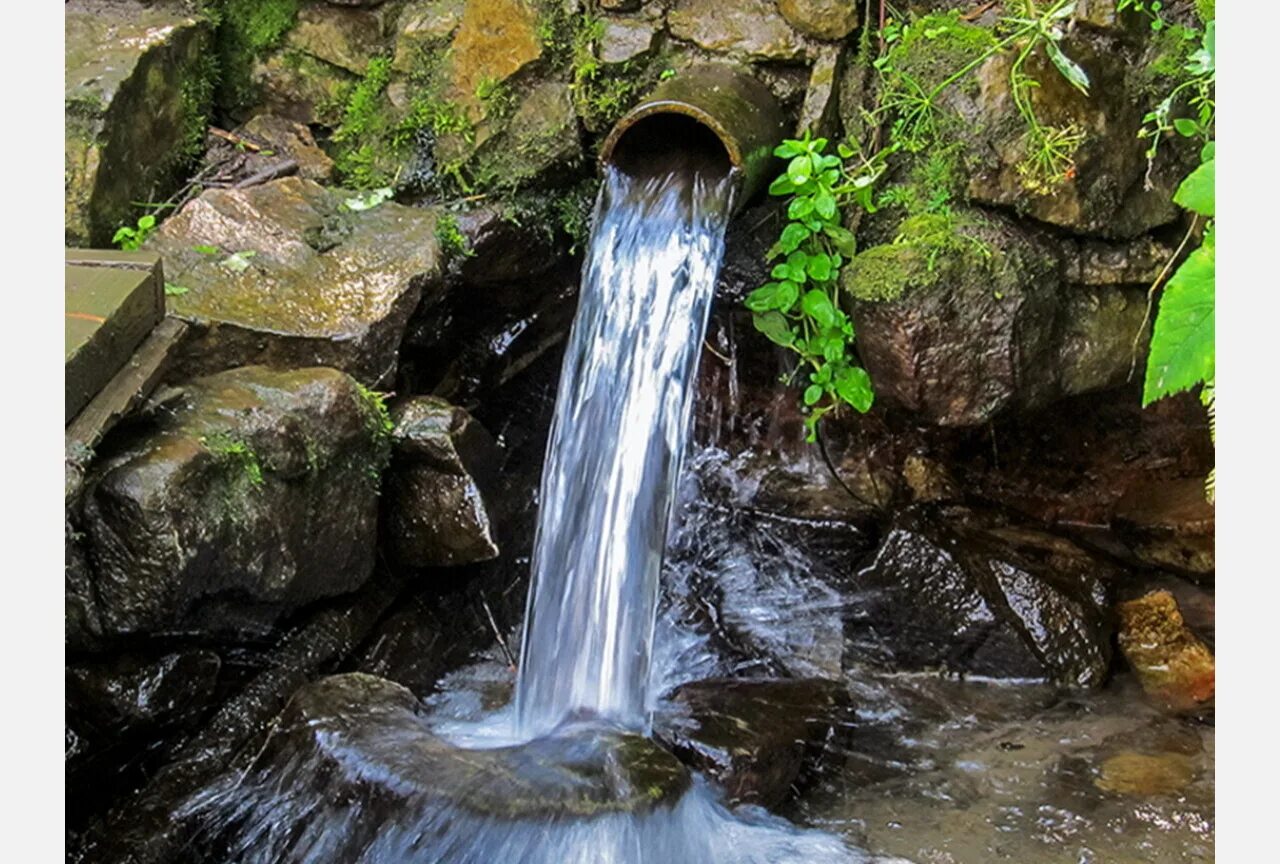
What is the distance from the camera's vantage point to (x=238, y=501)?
3658mm

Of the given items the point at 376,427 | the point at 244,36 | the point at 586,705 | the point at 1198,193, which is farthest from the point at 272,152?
the point at 1198,193

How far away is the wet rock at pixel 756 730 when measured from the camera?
12.5ft

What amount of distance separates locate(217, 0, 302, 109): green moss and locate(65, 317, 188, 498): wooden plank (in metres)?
2.00

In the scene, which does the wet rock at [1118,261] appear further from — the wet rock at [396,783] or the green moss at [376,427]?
the green moss at [376,427]

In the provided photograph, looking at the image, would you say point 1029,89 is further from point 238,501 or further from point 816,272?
point 238,501

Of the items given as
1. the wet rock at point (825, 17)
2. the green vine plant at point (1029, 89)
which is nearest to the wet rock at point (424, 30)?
the wet rock at point (825, 17)

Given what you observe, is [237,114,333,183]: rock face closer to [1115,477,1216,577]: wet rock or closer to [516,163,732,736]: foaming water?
[516,163,732,736]: foaming water

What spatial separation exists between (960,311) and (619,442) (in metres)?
1.39

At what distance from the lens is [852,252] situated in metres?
4.55

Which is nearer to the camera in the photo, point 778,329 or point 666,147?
point 778,329

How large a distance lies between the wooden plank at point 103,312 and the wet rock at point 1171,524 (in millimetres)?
4094

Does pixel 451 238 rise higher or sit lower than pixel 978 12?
lower

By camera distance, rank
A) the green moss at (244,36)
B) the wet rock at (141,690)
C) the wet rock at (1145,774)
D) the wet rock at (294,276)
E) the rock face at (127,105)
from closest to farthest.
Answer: the wet rock at (141,690), the wet rock at (1145,774), the wet rock at (294,276), the rock face at (127,105), the green moss at (244,36)

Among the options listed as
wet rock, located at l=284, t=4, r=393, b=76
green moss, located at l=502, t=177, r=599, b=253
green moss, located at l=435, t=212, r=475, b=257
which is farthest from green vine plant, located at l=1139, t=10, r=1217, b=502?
wet rock, located at l=284, t=4, r=393, b=76
